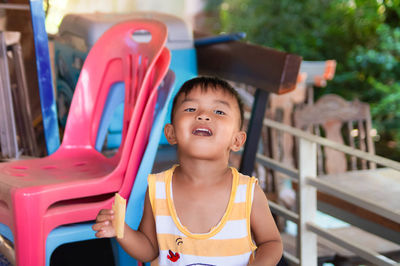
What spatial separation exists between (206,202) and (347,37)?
228 inches

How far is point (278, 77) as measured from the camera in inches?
65.9

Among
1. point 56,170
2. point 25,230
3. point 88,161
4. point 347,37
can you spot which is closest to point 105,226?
point 25,230

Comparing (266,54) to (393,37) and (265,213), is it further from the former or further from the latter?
(393,37)

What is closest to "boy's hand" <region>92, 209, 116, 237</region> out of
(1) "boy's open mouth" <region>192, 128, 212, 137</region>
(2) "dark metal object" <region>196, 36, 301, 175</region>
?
(1) "boy's open mouth" <region>192, 128, 212, 137</region>

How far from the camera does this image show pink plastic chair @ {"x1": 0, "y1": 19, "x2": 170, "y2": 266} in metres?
1.26

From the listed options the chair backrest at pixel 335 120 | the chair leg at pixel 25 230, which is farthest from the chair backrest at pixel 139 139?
the chair backrest at pixel 335 120

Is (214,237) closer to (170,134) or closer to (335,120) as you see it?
(170,134)

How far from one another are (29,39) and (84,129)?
482 mm

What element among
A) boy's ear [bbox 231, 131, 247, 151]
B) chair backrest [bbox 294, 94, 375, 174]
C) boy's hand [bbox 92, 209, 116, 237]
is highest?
boy's ear [bbox 231, 131, 247, 151]

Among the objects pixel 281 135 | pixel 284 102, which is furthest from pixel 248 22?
pixel 281 135

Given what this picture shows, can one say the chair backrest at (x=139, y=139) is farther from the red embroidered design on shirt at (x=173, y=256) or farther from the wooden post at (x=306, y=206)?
the wooden post at (x=306, y=206)

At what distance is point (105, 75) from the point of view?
1839 millimetres

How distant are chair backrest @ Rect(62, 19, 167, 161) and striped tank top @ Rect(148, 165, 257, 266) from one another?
69 centimetres

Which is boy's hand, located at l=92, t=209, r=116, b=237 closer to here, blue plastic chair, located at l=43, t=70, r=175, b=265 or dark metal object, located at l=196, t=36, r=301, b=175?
blue plastic chair, located at l=43, t=70, r=175, b=265
